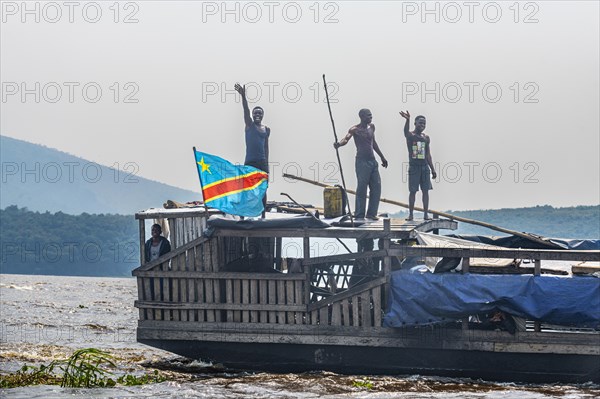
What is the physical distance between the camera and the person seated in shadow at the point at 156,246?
71.2 ft

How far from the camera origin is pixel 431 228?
22.7m

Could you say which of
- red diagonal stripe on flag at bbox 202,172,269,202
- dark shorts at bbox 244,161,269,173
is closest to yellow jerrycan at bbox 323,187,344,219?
dark shorts at bbox 244,161,269,173

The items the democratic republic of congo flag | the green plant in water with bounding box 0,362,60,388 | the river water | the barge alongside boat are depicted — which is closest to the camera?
the river water

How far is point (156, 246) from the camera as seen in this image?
21844 mm

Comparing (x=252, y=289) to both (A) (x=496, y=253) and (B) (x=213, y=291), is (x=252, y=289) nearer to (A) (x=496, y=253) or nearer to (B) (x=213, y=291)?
(B) (x=213, y=291)

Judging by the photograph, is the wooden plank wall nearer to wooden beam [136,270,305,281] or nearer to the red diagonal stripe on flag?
wooden beam [136,270,305,281]

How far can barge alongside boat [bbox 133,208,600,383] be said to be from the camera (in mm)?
19719

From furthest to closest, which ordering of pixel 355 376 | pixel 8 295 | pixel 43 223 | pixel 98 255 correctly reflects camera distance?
pixel 43 223 < pixel 98 255 < pixel 8 295 < pixel 355 376

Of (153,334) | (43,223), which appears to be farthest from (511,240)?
(43,223)

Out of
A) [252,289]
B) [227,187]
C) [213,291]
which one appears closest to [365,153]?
[227,187]

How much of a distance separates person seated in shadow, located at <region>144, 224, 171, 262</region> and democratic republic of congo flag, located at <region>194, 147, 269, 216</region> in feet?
4.37

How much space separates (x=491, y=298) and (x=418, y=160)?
3804mm

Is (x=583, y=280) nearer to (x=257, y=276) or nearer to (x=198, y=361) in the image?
(x=257, y=276)

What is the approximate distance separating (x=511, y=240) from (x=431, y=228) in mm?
1756
